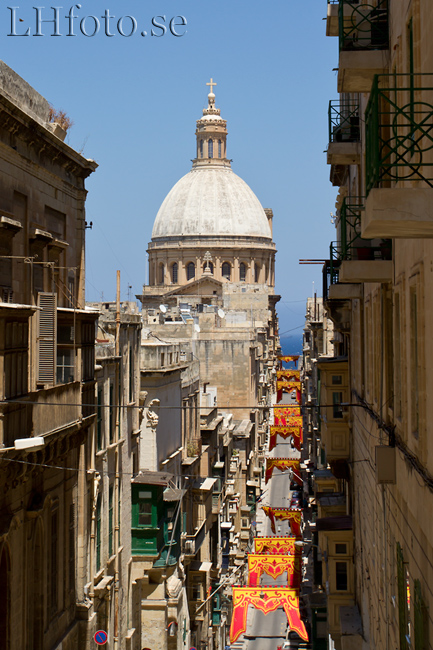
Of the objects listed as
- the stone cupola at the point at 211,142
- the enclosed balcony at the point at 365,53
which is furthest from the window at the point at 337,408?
the stone cupola at the point at 211,142

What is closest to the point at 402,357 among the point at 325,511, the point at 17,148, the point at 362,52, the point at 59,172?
the point at 362,52

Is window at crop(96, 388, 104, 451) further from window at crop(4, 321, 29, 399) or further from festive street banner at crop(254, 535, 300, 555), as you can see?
festive street banner at crop(254, 535, 300, 555)

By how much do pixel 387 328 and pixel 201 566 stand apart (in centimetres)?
2108

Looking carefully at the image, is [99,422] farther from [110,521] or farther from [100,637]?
[100,637]

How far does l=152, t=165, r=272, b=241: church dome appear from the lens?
109 metres

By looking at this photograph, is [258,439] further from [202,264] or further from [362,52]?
[362,52]

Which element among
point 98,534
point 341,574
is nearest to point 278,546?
point 341,574

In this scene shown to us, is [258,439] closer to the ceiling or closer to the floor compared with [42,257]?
closer to the floor

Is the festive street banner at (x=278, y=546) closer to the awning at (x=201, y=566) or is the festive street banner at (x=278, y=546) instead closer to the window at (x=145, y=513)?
the awning at (x=201, y=566)

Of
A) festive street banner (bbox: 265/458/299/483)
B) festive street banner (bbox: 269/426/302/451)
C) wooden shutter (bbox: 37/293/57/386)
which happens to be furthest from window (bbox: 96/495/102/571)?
festive street banner (bbox: 269/426/302/451)

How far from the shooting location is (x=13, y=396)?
1273cm

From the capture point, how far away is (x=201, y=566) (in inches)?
1256

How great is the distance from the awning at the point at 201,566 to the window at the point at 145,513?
26.2 ft

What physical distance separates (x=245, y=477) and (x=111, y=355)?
33462 millimetres
